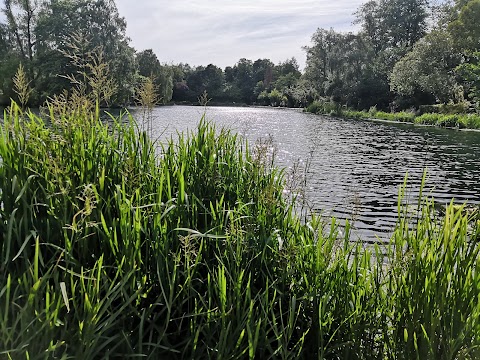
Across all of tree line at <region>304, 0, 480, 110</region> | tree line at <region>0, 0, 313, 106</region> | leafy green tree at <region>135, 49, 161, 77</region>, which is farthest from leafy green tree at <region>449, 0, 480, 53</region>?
leafy green tree at <region>135, 49, 161, 77</region>

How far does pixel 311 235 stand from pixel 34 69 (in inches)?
1942

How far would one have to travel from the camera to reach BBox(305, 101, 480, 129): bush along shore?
35344 millimetres

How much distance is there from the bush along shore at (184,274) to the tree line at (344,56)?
77.8ft

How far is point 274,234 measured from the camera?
274 centimetres

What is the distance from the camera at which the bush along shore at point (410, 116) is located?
35.3m

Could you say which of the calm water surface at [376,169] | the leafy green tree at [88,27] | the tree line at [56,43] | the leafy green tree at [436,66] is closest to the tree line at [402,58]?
the leafy green tree at [436,66]

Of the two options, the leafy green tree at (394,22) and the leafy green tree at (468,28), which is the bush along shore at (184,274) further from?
the leafy green tree at (394,22)

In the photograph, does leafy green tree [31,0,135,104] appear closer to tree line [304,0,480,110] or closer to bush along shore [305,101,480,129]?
bush along shore [305,101,480,129]

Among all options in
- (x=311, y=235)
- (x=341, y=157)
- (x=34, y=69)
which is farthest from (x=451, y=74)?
(x=311, y=235)

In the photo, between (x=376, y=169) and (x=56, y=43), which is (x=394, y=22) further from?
(x=376, y=169)

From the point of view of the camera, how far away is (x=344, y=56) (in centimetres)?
6216

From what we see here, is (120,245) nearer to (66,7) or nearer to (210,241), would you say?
(210,241)

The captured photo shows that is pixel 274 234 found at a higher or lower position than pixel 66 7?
lower


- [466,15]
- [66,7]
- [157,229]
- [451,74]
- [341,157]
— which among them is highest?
[66,7]
